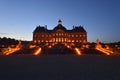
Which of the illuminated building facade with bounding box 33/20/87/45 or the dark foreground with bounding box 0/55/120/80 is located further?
the illuminated building facade with bounding box 33/20/87/45

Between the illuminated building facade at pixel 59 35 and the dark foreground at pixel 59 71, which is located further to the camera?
the illuminated building facade at pixel 59 35

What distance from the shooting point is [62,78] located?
1274 centimetres

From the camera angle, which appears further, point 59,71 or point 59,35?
point 59,35

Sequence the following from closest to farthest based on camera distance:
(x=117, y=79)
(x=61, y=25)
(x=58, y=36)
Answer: (x=117, y=79) < (x=58, y=36) < (x=61, y=25)

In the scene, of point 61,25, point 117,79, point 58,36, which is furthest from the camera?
point 61,25

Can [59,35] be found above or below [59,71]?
above

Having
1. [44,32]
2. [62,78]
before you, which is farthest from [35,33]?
[62,78]

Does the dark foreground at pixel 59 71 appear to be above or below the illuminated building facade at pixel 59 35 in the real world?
below

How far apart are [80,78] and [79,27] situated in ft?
327

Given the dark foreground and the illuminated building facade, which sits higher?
the illuminated building facade

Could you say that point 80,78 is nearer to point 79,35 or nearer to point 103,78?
point 103,78

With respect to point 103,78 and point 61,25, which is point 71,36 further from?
point 103,78

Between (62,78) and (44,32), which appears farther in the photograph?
(44,32)

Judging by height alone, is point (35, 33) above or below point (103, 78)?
above
